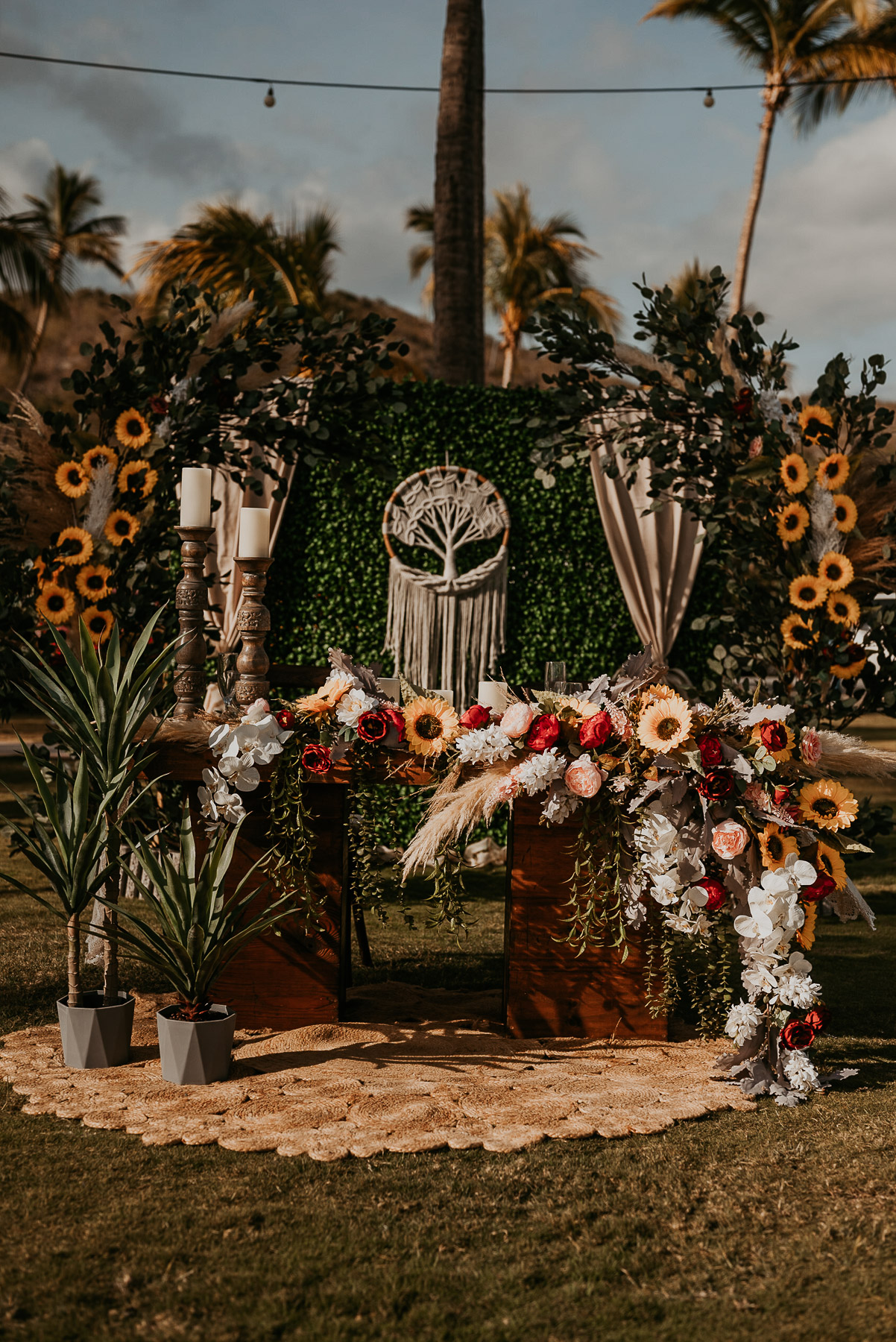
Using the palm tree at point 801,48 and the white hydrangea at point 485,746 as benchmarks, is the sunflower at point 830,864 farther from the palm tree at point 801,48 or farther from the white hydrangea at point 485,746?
the palm tree at point 801,48

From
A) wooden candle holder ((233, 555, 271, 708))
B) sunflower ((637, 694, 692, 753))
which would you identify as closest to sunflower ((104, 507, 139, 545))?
wooden candle holder ((233, 555, 271, 708))

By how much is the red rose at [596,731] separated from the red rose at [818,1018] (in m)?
0.89

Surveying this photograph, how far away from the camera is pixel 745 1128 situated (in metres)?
2.66

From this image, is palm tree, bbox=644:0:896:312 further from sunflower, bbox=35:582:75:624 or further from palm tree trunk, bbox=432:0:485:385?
sunflower, bbox=35:582:75:624

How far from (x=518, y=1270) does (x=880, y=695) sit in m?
2.85

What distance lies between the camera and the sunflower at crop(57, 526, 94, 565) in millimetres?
3777

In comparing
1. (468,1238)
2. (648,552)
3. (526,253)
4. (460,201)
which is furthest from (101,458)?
(526,253)

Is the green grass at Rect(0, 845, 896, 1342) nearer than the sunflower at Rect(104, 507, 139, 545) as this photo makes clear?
Yes

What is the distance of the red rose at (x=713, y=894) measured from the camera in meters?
2.98

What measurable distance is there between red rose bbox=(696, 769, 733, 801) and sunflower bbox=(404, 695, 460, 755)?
715 mm

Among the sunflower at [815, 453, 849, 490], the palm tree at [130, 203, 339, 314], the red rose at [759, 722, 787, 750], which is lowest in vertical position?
the red rose at [759, 722, 787, 750]

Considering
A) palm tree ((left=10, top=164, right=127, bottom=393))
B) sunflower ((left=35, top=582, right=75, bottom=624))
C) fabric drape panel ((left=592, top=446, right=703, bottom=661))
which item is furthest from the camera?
palm tree ((left=10, top=164, right=127, bottom=393))

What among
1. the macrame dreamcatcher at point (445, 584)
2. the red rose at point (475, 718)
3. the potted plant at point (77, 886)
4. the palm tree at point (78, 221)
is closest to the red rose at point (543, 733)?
the red rose at point (475, 718)

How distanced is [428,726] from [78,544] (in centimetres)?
148
